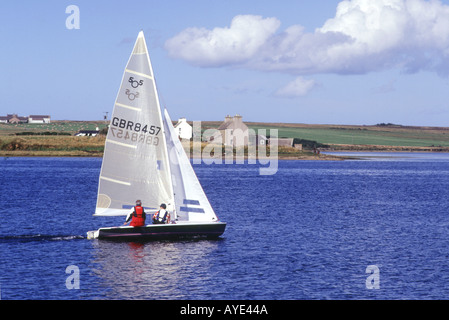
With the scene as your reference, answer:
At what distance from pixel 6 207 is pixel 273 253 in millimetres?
30182

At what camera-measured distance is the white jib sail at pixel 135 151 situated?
3594 centimetres

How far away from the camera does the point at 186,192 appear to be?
37781 millimetres

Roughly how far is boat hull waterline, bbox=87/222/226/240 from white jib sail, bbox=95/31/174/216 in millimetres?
1239

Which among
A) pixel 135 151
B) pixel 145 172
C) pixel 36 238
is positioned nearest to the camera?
pixel 135 151

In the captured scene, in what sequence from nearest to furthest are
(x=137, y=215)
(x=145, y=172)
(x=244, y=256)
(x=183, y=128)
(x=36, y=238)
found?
(x=244, y=256) < (x=137, y=215) < (x=145, y=172) < (x=36, y=238) < (x=183, y=128)

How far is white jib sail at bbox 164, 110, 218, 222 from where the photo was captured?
37.6m

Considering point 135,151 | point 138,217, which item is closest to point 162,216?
point 138,217

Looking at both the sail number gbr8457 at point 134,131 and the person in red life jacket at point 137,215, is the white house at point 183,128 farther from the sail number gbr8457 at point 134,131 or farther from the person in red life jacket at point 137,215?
the person in red life jacket at point 137,215

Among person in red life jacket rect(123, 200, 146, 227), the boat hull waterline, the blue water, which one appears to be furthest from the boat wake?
person in red life jacket rect(123, 200, 146, 227)

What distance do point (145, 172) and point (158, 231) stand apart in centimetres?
362

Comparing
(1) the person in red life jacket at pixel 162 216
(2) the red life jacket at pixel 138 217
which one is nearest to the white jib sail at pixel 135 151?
(1) the person in red life jacket at pixel 162 216

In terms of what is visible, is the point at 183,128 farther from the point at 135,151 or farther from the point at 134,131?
the point at 134,131

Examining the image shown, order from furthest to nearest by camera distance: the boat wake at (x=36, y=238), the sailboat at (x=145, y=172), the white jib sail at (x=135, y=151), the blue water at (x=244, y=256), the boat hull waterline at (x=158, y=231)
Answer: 1. the boat wake at (x=36, y=238)
2. the boat hull waterline at (x=158, y=231)
3. the sailboat at (x=145, y=172)
4. the white jib sail at (x=135, y=151)
5. the blue water at (x=244, y=256)

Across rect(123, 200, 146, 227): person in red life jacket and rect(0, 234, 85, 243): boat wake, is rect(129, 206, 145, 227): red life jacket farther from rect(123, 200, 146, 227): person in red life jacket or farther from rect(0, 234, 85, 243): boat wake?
rect(0, 234, 85, 243): boat wake
